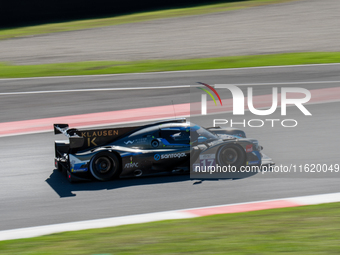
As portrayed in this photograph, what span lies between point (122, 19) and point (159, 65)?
516 inches

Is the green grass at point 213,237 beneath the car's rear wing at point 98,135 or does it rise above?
beneath

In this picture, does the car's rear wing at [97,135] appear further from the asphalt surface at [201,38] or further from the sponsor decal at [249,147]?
the asphalt surface at [201,38]

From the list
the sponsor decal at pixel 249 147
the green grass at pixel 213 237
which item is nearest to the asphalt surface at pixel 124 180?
the sponsor decal at pixel 249 147

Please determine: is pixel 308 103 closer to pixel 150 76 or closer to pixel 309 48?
pixel 150 76

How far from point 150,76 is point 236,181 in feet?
35.0

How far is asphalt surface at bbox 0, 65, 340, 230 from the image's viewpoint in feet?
25.1

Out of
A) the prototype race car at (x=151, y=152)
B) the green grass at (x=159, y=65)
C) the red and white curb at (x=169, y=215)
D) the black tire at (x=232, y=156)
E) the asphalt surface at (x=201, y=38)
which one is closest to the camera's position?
the red and white curb at (x=169, y=215)

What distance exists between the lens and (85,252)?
5270 millimetres

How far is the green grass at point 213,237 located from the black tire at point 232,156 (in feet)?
7.44

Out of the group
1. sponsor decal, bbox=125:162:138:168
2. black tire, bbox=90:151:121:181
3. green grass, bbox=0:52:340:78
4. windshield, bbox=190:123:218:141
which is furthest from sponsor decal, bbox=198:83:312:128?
green grass, bbox=0:52:340:78

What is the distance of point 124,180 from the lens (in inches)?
349

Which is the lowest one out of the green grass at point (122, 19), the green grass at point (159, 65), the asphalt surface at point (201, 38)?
the green grass at point (159, 65)

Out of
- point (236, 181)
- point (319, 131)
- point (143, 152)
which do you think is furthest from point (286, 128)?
point (143, 152)

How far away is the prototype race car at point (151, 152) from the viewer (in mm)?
8665
